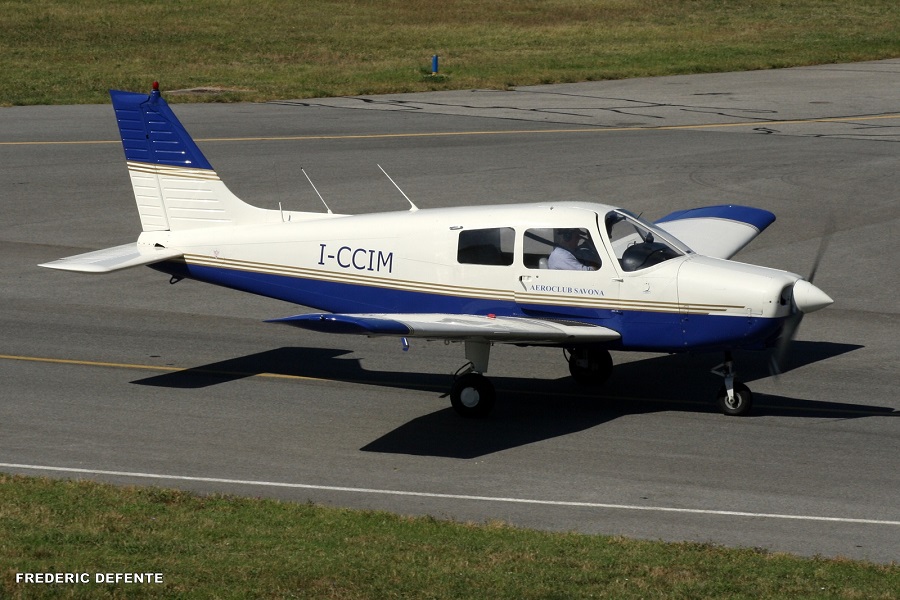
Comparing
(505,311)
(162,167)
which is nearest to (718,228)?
(505,311)

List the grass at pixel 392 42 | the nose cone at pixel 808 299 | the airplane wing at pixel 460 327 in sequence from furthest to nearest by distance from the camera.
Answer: the grass at pixel 392 42 < the nose cone at pixel 808 299 < the airplane wing at pixel 460 327

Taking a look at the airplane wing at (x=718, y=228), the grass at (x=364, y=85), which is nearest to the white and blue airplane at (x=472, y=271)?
the airplane wing at (x=718, y=228)

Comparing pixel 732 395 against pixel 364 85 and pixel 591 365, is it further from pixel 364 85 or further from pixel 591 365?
pixel 364 85

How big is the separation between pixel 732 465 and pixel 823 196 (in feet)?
52.7

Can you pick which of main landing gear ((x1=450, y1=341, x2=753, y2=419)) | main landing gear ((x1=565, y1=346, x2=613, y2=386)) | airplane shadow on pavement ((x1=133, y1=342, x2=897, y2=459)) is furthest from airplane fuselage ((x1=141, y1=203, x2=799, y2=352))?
main landing gear ((x1=565, y1=346, x2=613, y2=386))

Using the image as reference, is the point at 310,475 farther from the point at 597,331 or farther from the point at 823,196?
the point at 823,196

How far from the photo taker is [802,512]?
38.9 ft

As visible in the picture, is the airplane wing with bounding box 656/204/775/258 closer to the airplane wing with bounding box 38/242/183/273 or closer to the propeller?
the propeller

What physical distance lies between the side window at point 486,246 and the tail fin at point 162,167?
349cm

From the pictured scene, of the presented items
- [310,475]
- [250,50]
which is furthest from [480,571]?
[250,50]

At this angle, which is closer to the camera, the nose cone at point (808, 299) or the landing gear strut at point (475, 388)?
the nose cone at point (808, 299)

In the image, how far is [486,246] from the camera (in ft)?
49.3

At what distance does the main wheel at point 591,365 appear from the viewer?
53.0 ft

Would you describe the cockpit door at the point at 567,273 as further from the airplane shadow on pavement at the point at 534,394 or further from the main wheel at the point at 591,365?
the main wheel at the point at 591,365
